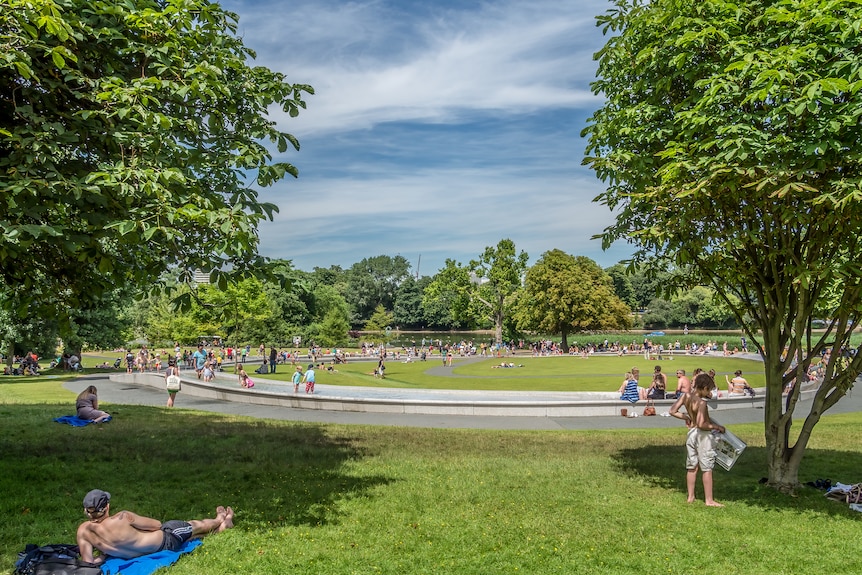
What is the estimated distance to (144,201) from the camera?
701 centimetres

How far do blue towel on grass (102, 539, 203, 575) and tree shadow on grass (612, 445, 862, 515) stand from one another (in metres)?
7.21

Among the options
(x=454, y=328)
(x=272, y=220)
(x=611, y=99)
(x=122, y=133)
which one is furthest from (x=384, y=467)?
(x=454, y=328)

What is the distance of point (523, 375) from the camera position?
37844mm

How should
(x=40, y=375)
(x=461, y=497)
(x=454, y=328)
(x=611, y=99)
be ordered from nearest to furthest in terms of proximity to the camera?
(x=461, y=497) < (x=611, y=99) < (x=40, y=375) < (x=454, y=328)

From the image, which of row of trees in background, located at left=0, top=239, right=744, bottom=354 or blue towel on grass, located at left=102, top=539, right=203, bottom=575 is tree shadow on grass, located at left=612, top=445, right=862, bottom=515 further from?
row of trees in background, located at left=0, top=239, right=744, bottom=354

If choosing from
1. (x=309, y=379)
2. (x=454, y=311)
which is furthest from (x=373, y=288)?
(x=309, y=379)

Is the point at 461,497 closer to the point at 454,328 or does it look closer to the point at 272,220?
the point at 272,220

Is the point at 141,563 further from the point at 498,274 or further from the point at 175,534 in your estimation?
the point at 498,274

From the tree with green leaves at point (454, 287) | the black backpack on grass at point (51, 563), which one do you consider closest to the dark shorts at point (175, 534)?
the black backpack on grass at point (51, 563)

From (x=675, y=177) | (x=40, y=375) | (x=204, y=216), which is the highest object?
(x=675, y=177)

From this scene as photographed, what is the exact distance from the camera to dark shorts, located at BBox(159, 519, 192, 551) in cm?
663

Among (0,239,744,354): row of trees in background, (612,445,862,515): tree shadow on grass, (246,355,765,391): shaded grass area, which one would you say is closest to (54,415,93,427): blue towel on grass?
(612,445,862,515): tree shadow on grass

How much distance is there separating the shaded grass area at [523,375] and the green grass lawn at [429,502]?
641 inches

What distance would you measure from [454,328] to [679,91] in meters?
124
